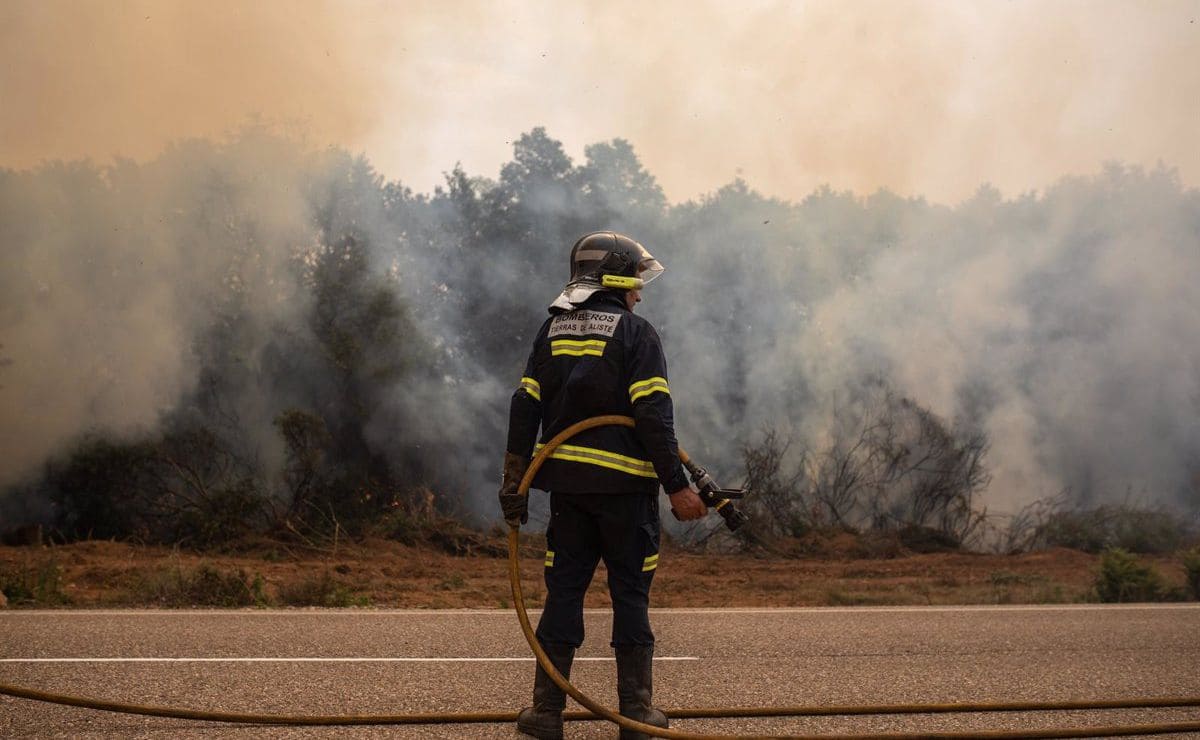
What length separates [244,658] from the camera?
599 centimetres

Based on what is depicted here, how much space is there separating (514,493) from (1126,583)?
29.0ft

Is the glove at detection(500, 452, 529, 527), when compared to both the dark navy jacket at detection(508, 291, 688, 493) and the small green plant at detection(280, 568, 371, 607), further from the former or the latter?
the small green plant at detection(280, 568, 371, 607)

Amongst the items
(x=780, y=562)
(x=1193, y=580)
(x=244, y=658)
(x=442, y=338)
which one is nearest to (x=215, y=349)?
(x=442, y=338)

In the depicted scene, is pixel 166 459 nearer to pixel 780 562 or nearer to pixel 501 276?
pixel 501 276

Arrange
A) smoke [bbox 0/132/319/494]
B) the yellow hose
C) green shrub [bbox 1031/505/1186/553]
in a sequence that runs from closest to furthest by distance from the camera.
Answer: the yellow hose < smoke [bbox 0/132/319/494] < green shrub [bbox 1031/505/1186/553]

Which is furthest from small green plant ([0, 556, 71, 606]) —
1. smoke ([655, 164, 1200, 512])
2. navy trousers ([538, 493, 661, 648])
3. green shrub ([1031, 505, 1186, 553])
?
green shrub ([1031, 505, 1186, 553])

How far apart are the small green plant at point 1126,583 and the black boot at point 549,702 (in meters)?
8.53

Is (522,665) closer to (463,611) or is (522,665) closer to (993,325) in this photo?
(463,611)

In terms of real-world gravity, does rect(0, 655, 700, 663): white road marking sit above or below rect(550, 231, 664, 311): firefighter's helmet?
below

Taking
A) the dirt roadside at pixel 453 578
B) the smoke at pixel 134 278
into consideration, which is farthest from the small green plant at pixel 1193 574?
the smoke at pixel 134 278

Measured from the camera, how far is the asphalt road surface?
468 cm

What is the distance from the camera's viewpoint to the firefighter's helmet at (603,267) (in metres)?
4.43

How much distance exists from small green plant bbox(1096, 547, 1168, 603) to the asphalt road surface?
8.82 ft

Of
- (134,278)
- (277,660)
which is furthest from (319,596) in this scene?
(134,278)
